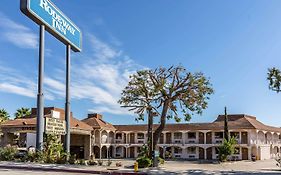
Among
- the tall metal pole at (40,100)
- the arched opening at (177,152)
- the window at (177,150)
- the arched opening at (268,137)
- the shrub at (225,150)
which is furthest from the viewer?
the arched opening at (268,137)

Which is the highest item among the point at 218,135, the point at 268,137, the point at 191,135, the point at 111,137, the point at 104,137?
the point at 218,135

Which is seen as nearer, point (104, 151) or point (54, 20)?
point (54, 20)

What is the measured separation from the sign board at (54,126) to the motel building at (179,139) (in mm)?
17857

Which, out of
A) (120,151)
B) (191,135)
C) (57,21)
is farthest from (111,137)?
(57,21)

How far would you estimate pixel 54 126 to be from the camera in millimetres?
29969

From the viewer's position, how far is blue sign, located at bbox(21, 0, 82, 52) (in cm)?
2614

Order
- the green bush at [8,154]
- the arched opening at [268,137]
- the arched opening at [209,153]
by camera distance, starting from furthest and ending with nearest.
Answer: the arched opening at [268,137], the arched opening at [209,153], the green bush at [8,154]

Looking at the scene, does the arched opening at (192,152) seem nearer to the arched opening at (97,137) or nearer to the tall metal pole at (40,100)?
the arched opening at (97,137)

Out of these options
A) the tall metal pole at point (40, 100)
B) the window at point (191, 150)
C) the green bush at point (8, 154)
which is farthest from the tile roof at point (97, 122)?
the tall metal pole at point (40, 100)

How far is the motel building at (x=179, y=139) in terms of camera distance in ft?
183

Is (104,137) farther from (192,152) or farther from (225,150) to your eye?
(225,150)

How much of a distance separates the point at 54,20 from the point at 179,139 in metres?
38.4

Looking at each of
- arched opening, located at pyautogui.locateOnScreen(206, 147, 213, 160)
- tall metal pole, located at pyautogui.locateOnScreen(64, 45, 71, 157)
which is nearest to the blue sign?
tall metal pole, located at pyautogui.locateOnScreen(64, 45, 71, 157)

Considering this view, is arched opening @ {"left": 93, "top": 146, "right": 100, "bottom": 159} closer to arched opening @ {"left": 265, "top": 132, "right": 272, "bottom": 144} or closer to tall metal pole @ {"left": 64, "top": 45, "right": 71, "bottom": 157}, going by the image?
arched opening @ {"left": 265, "top": 132, "right": 272, "bottom": 144}
